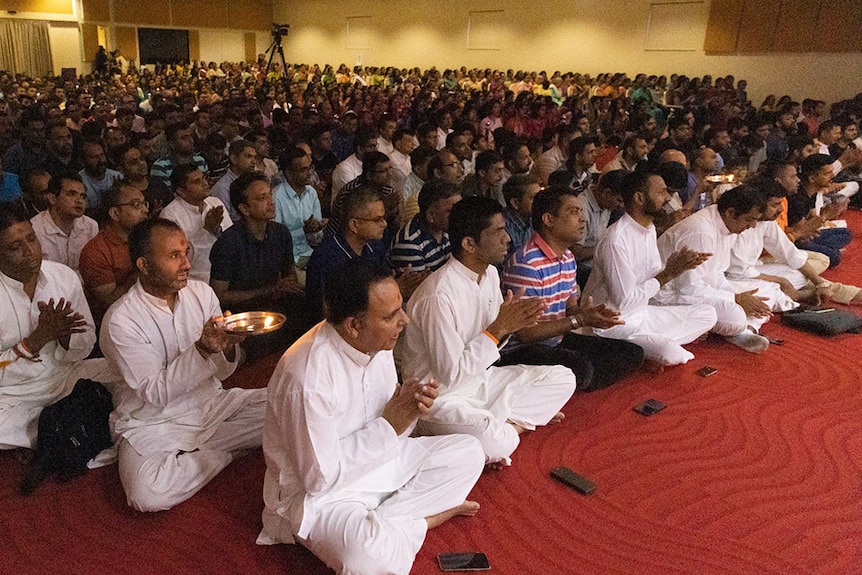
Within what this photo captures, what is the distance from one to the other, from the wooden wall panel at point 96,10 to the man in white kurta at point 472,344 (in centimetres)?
2195

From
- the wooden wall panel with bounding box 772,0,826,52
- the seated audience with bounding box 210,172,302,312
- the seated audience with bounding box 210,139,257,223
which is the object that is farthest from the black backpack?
the wooden wall panel with bounding box 772,0,826,52

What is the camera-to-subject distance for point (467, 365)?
266 centimetres

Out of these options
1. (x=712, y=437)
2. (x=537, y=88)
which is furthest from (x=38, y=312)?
(x=537, y=88)

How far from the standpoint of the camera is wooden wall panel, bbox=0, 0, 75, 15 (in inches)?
744

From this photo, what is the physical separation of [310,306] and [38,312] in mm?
1284

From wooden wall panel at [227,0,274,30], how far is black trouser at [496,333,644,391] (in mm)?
24297

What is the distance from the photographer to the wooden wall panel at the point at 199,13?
886 inches

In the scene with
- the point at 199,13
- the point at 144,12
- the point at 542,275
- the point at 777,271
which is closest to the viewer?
the point at 542,275

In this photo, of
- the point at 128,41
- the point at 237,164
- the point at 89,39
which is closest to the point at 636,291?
the point at 237,164

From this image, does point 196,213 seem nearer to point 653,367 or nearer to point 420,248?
point 420,248

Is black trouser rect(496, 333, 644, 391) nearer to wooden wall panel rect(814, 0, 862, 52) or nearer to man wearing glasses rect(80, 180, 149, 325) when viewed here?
man wearing glasses rect(80, 180, 149, 325)

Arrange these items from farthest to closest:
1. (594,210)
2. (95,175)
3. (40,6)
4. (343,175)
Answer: (40,6) < (343,175) < (95,175) < (594,210)

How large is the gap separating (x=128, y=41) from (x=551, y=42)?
13858mm

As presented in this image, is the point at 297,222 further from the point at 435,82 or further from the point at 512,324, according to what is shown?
the point at 435,82
